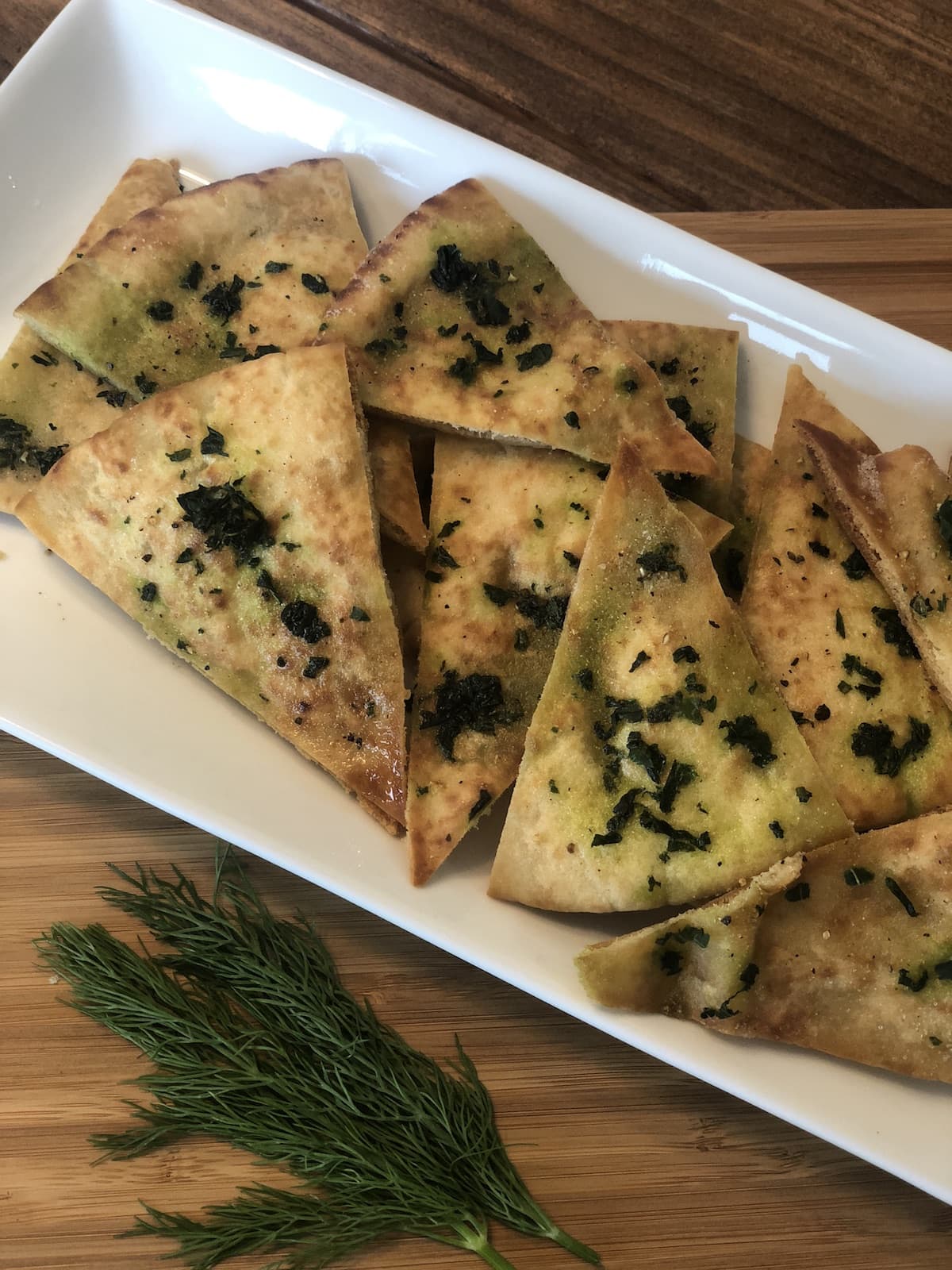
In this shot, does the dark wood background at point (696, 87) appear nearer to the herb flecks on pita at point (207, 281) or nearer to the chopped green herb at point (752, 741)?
the herb flecks on pita at point (207, 281)

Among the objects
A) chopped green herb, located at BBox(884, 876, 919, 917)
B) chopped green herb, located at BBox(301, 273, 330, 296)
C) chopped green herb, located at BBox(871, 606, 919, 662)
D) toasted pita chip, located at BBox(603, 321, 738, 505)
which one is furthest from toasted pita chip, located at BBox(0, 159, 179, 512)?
chopped green herb, located at BBox(884, 876, 919, 917)

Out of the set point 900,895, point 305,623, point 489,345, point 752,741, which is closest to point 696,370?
point 489,345

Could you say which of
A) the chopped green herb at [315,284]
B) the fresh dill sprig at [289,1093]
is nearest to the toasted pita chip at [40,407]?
the chopped green herb at [315,284]

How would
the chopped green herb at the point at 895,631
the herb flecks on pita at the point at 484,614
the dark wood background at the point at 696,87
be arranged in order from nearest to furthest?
the herb flecks on pita at the point at 484,614, the chopped green herb at the point at 895,631, the dark wood background at the point at 696,87

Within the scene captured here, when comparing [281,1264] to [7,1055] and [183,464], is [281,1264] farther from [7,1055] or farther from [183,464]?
[183,464]

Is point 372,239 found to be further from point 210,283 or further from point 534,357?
point 534,357

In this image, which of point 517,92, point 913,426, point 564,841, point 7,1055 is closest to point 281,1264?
point 7,1055

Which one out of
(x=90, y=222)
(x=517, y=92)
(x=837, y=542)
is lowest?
(x=837, y=542)
